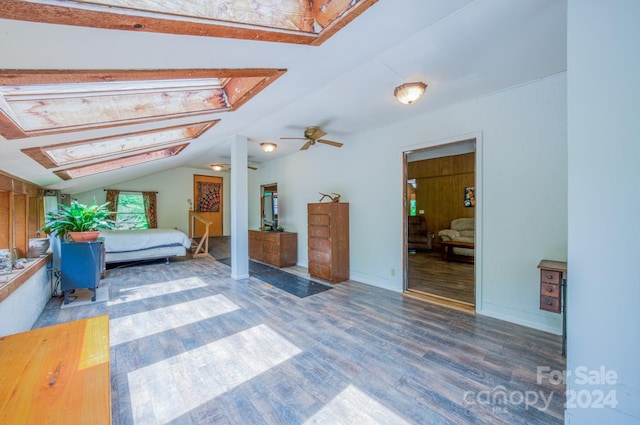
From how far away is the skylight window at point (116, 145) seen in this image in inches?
101

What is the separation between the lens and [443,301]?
320 cm

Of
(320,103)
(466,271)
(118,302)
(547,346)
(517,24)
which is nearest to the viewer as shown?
(517,24)

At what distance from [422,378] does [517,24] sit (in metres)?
2.53

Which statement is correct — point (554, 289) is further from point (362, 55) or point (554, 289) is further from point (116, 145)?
point (116, 145)

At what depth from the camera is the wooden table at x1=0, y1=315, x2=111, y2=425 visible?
0.80m

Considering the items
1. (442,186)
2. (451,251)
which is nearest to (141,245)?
(451,251)

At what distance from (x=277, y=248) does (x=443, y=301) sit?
3.22 m

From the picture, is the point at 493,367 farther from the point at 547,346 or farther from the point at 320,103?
the point at 320,103

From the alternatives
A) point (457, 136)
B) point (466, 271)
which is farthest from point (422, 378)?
point (466, 271)

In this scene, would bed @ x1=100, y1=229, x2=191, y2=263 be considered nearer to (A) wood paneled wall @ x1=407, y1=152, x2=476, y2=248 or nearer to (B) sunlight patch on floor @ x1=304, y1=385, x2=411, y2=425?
(B) sunlight patch on floor @ x1=304, y1=385, x2=411, y2=425

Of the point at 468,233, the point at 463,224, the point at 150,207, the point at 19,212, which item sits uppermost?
the point at 150,207

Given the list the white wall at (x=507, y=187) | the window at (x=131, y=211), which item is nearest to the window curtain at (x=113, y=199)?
the window at (x=131, y=211)

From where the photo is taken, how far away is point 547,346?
85.2 inches

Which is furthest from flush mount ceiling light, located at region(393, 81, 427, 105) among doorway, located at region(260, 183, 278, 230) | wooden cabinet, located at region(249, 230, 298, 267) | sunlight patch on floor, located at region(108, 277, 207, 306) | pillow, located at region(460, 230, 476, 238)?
pillow, located at region(460, 230, 476, 238)
